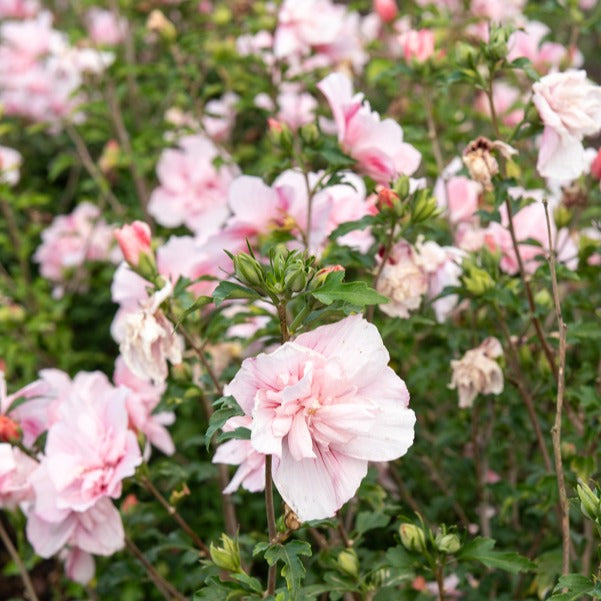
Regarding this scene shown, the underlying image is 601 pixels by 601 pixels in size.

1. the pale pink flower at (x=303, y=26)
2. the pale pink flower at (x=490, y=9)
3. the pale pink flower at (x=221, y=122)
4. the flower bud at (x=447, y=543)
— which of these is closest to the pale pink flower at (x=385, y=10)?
the pale pink flower at (x=303, y=26)

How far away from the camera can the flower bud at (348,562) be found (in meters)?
1.38

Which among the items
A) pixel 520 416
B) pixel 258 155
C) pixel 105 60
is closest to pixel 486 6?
pixel 258 155

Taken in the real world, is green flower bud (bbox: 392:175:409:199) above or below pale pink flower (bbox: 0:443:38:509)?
above

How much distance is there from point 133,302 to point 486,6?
1791mm

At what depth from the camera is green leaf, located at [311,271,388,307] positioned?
1.07 metres

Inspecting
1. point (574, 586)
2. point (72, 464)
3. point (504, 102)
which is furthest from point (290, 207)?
point (504, 102)

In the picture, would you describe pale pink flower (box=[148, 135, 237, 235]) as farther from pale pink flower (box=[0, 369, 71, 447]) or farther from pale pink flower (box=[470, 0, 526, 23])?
pale pink flower (box=[0, 369, 71, 447])

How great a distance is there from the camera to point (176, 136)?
2.70 metres

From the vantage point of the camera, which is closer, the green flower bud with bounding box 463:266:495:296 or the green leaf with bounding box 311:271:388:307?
the green leaf with bounding box 311:271:388:307

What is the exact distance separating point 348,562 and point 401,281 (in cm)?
46

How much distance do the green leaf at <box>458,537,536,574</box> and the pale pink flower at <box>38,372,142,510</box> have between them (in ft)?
1.78

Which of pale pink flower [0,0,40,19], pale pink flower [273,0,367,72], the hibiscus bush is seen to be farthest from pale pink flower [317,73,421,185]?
pale pink flower [0,0,40,19]

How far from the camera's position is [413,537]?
132cm

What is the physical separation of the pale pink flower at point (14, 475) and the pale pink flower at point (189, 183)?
1.23 metres
